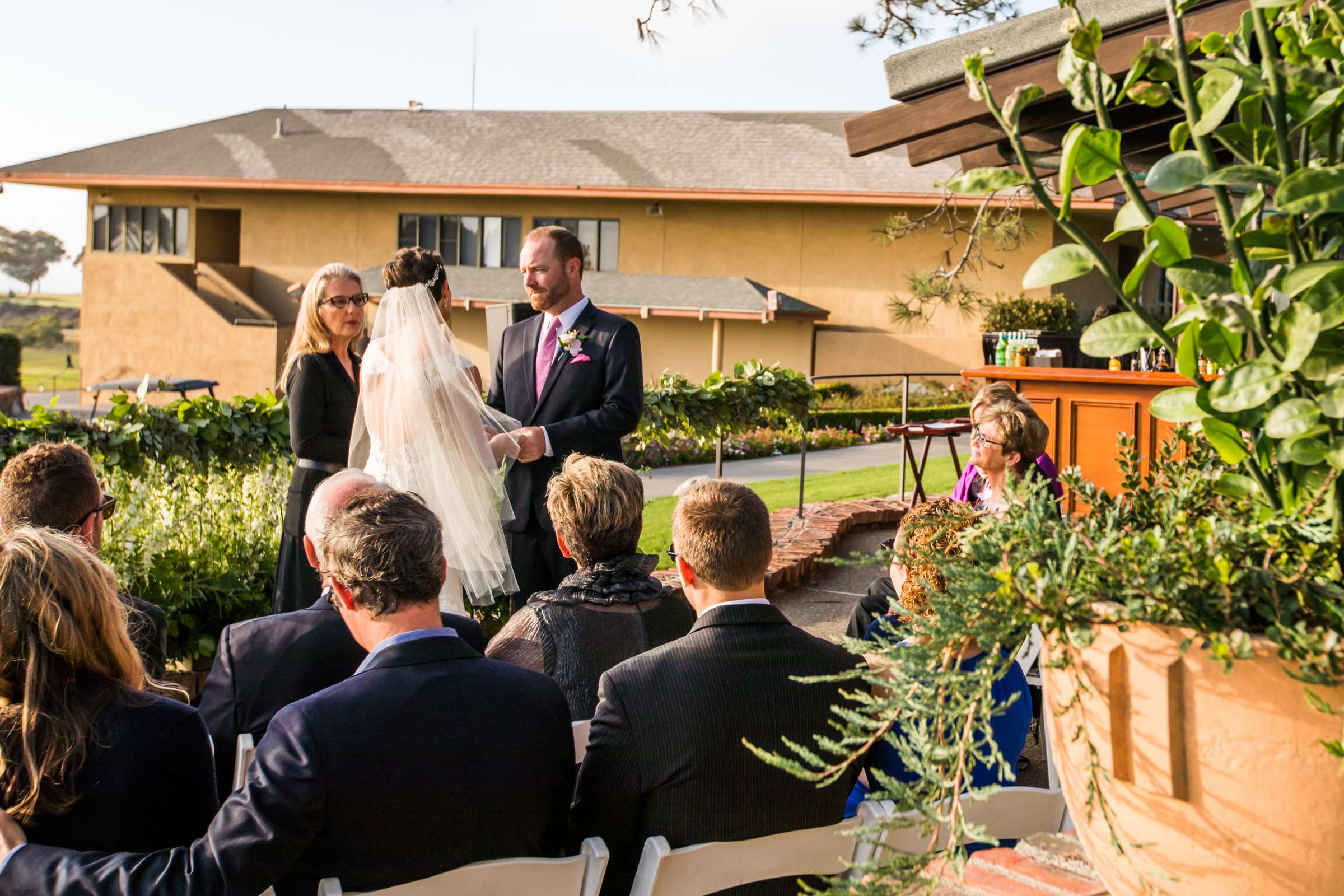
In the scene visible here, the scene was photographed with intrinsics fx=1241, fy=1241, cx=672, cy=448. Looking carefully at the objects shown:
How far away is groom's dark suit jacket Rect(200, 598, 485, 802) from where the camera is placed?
3.04m

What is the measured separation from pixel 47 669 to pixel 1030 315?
66.7ft

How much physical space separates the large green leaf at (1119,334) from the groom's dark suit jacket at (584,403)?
12.8 feet

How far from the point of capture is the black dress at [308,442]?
517 centimetres

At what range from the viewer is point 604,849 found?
2.22 meters

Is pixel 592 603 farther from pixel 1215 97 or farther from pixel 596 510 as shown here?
pixel 1215 97

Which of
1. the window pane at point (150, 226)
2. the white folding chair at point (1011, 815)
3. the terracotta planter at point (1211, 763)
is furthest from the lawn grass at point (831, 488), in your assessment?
the window pane at point (150, 226)

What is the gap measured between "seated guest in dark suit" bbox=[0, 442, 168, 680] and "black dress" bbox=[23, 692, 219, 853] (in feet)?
4.11

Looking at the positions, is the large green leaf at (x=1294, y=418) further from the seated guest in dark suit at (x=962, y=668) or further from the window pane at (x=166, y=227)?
the window pane at (x=166, y=227)

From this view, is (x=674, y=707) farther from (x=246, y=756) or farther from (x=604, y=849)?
(x=246, y=756)

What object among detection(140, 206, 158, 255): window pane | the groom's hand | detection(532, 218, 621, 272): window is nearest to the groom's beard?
the groom's hand

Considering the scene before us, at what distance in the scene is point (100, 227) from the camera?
108ft

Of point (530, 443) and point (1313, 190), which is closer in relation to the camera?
point (1313, 190)

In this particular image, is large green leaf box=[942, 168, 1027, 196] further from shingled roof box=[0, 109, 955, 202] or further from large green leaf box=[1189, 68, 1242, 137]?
shingled roof box=[0, 109, 955, 202]

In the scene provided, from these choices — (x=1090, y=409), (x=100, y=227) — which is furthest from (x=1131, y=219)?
(x=100, y=227)
